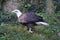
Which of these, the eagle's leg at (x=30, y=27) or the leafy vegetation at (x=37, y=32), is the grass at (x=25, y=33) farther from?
the eagle's leg at (x=30, y=27)

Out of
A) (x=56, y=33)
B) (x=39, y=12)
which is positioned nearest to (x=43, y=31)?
(x=56, y=33)

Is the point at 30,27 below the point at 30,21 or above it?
below

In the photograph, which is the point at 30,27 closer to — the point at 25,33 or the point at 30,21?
the point at 30,21

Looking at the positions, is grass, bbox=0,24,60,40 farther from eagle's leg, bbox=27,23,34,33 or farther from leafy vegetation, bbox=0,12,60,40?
eagle's leg, bbox=27,23,34,33

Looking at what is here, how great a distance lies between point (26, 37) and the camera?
24.3ft

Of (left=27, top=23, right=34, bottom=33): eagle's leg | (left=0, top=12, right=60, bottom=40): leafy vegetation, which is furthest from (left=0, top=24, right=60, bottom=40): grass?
(left=27, top=23, right=34, bottom=33): eagle's leg

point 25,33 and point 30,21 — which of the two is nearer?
point 25,33

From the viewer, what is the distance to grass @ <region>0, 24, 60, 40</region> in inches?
285

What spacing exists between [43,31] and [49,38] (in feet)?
2.97

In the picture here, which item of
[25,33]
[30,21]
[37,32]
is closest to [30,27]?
[30,21]

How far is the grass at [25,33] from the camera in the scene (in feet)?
Result: 23.7

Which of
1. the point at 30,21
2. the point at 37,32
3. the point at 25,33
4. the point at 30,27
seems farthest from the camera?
the point at 30,27

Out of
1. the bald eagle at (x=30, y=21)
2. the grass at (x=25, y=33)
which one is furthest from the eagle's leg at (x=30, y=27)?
the grass at (x=25, y=33)

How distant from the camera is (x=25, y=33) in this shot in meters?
7.80
